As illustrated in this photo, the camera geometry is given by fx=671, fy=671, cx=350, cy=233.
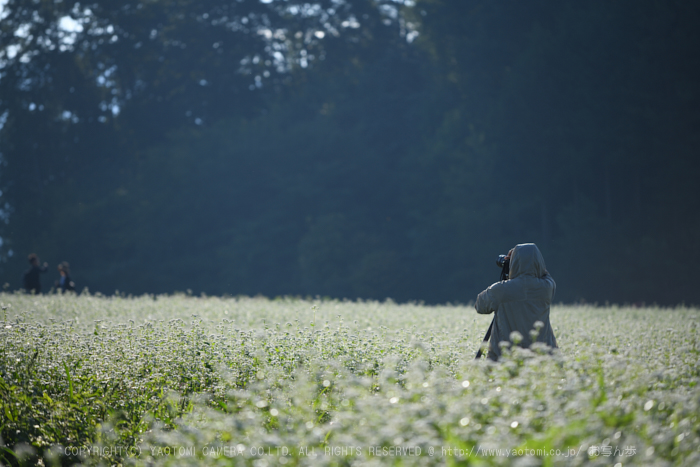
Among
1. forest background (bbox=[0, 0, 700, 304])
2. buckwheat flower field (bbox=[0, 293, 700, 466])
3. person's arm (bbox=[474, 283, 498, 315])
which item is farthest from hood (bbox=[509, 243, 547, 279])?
forest background (bbox=[0, 0, 700, 304])

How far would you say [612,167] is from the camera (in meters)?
33.3

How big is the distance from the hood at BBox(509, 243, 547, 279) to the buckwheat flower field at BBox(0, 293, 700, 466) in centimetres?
75

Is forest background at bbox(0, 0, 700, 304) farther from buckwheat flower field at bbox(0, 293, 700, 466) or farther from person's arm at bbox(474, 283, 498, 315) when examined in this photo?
person's arm at bbox(474, 283, 498, 315)

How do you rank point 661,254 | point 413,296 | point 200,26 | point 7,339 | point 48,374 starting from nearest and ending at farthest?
point 48,374 → point 7,339 → point 661,254 → point 413,296 → point 200,26

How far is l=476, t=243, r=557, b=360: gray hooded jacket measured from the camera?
627 cm

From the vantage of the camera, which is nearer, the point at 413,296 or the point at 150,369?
the point at 150,369

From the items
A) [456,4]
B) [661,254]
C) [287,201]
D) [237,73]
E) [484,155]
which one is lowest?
[661,254]

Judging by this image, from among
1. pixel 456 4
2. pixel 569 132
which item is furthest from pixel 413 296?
pixel 456 4

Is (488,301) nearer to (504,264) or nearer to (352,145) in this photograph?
(504,264)

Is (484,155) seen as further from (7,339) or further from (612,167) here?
(7,339)

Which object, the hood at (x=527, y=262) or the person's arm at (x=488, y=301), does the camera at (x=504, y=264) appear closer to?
the hood at (x=527, y=262)

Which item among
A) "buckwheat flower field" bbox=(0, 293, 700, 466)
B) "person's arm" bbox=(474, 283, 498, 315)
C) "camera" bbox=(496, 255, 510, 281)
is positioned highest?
"camera" bbox=(496, 255, 510, 281)

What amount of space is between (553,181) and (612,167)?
9.44 feet

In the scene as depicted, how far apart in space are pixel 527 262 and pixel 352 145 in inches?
1348
